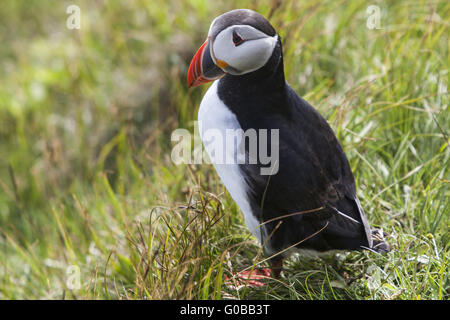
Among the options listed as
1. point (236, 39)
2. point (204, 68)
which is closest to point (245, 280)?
point (204, 68)

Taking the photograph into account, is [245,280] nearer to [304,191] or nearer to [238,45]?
[304,191]

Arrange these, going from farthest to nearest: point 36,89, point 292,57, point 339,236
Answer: point 36,89
point 292,57
point 339,236

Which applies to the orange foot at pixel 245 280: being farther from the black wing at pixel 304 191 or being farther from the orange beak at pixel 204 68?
the orange beak at pixel 204 68

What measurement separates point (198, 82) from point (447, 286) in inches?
55.9

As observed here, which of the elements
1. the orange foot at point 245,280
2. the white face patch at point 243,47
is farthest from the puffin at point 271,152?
the orange foot at point 245,280

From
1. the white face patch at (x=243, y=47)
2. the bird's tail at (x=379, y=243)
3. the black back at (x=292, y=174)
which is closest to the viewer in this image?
the white face patch at (x=243, y=47)

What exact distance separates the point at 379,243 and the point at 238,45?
3.60 feet

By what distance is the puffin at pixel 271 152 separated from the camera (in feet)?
6.84

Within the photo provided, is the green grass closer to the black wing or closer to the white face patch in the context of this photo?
the black wing

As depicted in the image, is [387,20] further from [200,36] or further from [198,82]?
[198,82]

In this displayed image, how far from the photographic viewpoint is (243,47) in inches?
78.6

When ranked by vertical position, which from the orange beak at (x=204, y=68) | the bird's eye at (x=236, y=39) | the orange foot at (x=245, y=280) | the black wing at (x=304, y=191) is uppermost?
the bird's eye at (x=236, y=39)

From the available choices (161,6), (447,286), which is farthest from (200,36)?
(447,286)

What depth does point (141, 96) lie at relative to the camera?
4.60 meters
